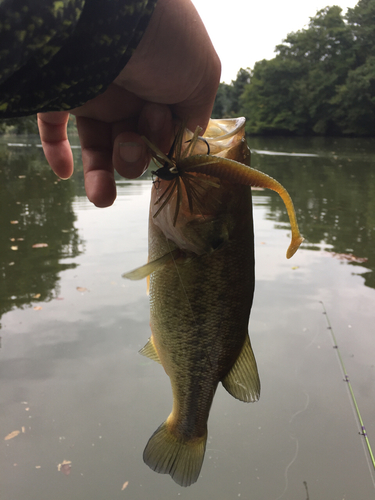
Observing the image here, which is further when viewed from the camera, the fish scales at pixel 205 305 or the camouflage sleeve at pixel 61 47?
the fish scales at pixel 205 305

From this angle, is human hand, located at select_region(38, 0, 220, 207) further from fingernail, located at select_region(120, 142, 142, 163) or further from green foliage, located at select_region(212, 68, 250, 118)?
green foliage, located at select_region(212, 68, 250, 118)

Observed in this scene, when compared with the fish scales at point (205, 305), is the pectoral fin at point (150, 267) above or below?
above

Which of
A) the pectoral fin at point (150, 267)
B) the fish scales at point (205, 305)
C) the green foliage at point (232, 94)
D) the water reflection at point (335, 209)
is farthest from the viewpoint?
the green foliage at point (232, 94)

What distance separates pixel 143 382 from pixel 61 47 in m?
3.25

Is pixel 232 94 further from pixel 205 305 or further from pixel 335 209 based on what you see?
pixel 205 305

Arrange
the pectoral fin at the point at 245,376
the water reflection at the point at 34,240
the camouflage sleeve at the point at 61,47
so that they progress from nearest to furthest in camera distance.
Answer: the camouflage sleeve at the point at 61,47 → the pectoral fin at the point at 245,376 → the water reflection at the point at 34,240

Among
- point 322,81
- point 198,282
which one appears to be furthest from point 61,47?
point 322,81

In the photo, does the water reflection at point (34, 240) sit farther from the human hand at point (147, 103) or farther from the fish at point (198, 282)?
the fish at point (198, 282)

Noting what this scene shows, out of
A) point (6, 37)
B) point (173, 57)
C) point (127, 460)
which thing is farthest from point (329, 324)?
point (6, 37)

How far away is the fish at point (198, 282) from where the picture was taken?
1.42 m

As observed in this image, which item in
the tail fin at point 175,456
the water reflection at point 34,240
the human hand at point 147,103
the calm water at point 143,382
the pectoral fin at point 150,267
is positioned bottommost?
the calm water at point 143,382

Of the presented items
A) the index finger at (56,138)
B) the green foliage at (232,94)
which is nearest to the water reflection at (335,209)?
the index finger at (56,138)

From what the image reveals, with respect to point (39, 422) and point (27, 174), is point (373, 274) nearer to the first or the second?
point (39, 422)

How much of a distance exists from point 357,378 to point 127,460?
234 cm
